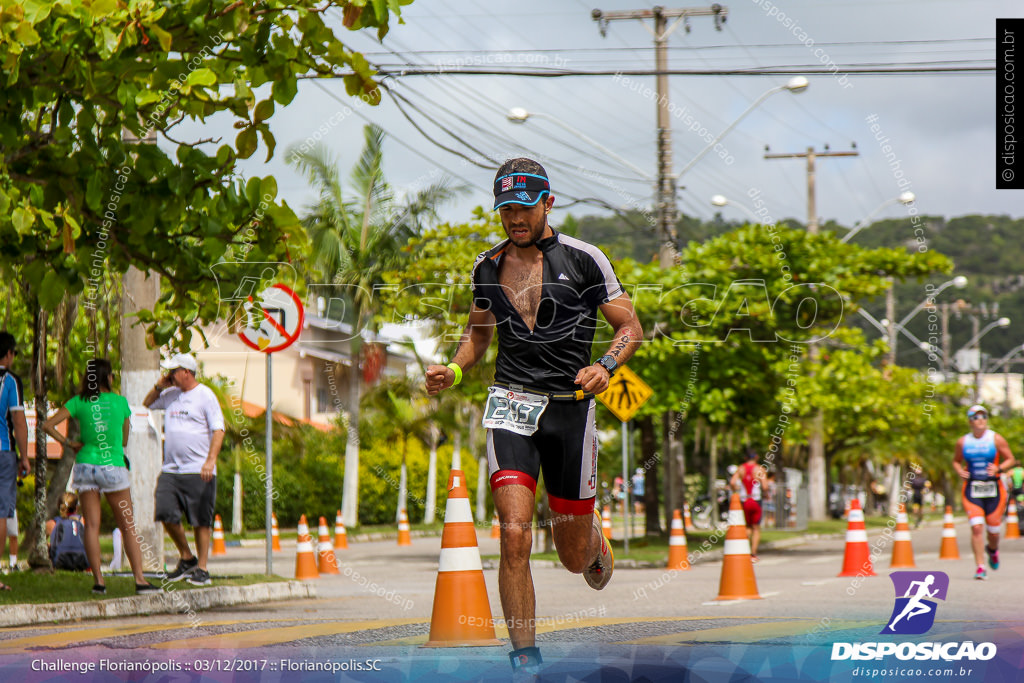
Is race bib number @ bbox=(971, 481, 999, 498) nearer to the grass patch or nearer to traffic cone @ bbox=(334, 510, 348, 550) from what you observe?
the grass patch

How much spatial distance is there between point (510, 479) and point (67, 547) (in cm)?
1117

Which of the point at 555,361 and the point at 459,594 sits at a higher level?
the point at 555,361

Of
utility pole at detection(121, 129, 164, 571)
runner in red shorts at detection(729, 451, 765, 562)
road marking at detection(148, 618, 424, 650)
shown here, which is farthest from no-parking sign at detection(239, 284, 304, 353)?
runner in red shorts at detection(729, 451, 765, 562)

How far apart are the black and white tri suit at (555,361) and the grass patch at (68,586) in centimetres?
476

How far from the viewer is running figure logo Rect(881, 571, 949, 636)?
6.27 meters

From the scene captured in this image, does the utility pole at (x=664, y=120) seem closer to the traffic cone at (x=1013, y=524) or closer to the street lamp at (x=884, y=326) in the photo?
the street lamp at (x=884, y=326)

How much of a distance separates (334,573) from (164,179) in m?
8.78

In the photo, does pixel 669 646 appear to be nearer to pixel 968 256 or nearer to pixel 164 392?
pixel 164 392

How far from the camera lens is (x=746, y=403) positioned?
71.9 ft

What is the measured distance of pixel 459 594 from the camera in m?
6.21

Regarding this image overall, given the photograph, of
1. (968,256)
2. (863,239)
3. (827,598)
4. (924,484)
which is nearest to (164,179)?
(827,598)

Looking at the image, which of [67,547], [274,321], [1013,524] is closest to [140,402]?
[274,321]

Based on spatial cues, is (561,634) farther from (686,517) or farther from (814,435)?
(814,435)

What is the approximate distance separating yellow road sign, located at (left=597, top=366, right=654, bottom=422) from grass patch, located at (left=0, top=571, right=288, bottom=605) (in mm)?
6823
